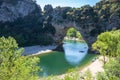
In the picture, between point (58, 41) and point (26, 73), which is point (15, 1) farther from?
point (26, 73)

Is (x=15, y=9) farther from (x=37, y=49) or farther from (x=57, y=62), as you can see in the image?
(x=57, y=62)

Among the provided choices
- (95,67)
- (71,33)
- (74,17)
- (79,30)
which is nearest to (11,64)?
(95,67)

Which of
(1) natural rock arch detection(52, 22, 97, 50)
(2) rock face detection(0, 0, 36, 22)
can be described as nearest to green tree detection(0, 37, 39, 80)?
(1) natural rock arch detection(52, 22, 97, 50)

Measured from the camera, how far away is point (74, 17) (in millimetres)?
110938

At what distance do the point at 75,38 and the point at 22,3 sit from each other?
40.2 m

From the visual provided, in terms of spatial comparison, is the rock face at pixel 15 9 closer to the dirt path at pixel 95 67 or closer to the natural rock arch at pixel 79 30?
the natural rock arch at pixel 79 30

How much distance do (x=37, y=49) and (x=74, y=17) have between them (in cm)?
1994

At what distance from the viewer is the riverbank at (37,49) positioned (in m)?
103

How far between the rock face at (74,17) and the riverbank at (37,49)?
27.3 ft

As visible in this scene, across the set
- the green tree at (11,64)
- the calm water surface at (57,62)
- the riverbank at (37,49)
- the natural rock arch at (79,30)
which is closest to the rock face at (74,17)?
the natural rock arch at (79,30)

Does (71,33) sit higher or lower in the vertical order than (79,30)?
lower

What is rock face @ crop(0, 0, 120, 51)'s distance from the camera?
341 feet

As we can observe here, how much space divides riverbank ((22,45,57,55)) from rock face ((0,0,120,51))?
27.3ft

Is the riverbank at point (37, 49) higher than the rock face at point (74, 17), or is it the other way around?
the rock face at point (74, 17)
